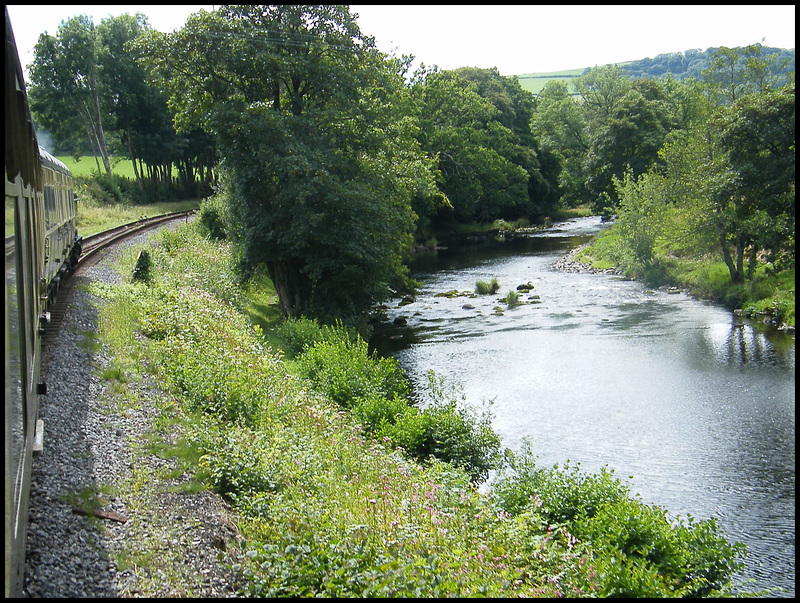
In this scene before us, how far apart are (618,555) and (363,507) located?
3434 millimetres

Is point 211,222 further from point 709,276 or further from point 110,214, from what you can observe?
point 709,276

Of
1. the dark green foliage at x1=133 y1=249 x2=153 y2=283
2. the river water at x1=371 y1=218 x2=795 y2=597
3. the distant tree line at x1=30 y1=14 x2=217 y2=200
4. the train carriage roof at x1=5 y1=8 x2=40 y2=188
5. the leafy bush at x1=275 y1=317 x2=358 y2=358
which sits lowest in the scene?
the river water at x1=371 y1=218 x2=795 y2=597

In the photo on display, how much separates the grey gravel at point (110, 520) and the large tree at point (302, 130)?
509 inches

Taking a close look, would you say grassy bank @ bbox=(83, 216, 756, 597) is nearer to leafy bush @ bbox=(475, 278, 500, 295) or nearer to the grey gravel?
the grey gravel

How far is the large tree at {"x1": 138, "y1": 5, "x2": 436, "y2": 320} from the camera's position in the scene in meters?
21.2

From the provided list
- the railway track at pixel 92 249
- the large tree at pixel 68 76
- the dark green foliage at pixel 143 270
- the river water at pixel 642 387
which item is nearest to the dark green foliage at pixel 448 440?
the river water at pixel 642 387

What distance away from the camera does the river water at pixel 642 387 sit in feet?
40.5

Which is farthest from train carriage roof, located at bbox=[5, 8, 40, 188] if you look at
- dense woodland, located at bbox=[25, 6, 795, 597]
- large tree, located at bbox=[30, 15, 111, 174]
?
large tree, located at bbox=[30, 15, 111, 174]

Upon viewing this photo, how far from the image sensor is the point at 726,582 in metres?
9.04

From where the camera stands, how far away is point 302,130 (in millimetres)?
22031

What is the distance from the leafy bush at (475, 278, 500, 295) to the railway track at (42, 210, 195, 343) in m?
16.0

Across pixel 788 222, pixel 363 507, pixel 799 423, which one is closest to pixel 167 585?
pixel 363 507

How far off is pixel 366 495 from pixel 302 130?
1641cm

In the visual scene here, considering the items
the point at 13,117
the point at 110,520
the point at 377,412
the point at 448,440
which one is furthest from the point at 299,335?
the point at 13,117
